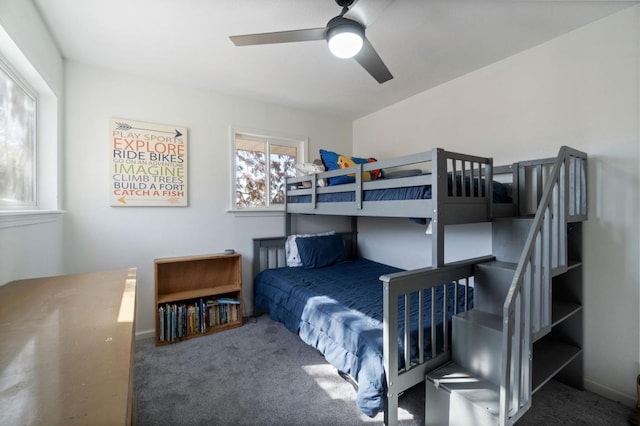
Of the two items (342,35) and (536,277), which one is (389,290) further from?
(342,35)

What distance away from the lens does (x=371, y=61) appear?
1.75 meters

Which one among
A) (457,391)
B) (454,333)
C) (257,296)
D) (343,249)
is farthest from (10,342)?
(343,249)

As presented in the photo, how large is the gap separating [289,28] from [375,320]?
6.86ft

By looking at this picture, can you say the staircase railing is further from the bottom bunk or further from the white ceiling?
the white ceiling

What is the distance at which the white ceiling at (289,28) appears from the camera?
173 centimetres

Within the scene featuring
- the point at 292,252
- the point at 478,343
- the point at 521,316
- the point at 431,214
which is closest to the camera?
the point at 521,316

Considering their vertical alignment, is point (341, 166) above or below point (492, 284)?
above

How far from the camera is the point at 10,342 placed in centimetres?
86

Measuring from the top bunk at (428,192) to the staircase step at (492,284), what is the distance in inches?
12.6

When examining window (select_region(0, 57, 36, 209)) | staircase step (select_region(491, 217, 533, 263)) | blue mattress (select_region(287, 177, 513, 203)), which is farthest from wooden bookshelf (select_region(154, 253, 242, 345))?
staircase step (select_region(491, 217, 533, 263))

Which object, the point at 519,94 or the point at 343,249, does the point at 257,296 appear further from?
the point at 519,94

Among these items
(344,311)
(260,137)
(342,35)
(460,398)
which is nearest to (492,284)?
(460,398)

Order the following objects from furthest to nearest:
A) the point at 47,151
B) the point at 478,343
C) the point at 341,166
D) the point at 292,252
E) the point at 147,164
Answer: the point at 292,252
the point at 341,166
the point at 147,164
the point at 47,151
the point at 478,343

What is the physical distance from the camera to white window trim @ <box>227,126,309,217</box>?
3.10 m
